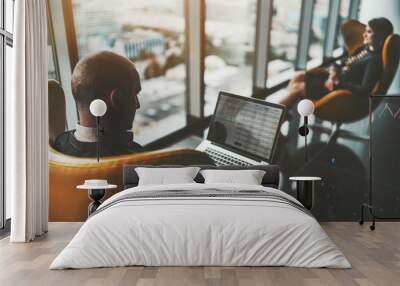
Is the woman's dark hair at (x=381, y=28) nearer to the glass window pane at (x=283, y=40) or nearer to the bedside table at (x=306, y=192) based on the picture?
the glass window pane at (x=283, y=40)

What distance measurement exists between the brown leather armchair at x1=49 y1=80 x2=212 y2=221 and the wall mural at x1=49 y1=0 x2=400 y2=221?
1 cm

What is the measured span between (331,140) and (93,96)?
326 cm

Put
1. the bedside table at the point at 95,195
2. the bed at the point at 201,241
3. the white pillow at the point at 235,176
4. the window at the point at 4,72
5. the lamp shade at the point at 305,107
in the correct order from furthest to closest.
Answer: the lamp shade at the point at 305,107 < the bedside table at the point at 95,195 < the white pillow at the point at 235,176 < the window at the point at 4,72 < the bed at the point at 201,241

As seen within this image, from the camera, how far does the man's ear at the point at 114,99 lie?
7.83m

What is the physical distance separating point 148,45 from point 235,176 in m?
2.20

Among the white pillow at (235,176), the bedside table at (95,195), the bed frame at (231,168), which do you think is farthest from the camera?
the bed frame at (231,168)

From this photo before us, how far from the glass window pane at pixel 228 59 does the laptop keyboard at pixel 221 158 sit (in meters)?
0.53

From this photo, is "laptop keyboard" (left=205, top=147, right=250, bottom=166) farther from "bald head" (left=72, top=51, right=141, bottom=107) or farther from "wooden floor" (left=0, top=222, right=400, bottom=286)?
"wooden floor" (left=0, top=222, right=400, bottom=286)

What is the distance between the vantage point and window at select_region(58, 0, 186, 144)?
25.7 ft

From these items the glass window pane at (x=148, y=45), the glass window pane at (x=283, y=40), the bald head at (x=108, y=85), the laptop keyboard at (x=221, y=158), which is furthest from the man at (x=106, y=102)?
the glass window pane at (x=283, y=40)

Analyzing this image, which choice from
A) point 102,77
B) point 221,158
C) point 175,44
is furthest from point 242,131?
point 102,77

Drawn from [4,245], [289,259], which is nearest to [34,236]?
[4,245]

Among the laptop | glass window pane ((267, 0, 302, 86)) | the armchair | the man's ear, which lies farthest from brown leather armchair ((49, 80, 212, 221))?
the armchair

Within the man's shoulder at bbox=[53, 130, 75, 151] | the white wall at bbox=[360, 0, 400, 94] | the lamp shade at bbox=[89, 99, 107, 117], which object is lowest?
the man's shoulder at bbox=[53, 130, 75, 151]
